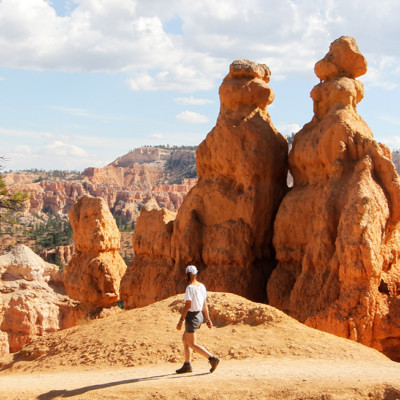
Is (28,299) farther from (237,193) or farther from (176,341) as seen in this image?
(176,341)

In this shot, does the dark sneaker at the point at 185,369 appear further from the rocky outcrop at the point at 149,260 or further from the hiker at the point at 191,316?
the rocky outcrop at the point at 149,260

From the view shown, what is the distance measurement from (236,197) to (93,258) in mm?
7077

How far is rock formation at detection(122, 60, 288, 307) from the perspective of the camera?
655 inches

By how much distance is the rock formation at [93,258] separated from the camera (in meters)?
22.0

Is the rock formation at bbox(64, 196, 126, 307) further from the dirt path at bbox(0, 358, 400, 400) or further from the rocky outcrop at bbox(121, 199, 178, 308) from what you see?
the dirt path at bbox(0, 358, 400, 400)

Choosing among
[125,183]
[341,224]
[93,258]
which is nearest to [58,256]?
[93,258]

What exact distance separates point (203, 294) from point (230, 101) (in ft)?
31.2

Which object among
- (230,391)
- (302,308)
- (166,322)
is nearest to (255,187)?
(302,308)

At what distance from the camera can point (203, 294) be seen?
925cm

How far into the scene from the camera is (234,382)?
8297 mm

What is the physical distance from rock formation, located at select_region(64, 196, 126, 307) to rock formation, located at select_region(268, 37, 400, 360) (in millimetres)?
8029

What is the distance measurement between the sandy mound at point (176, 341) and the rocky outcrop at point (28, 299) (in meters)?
15.4

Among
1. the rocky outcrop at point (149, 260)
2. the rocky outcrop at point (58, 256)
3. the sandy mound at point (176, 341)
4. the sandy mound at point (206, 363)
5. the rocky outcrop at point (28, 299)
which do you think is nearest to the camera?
the sandy mound at point (206, 363)

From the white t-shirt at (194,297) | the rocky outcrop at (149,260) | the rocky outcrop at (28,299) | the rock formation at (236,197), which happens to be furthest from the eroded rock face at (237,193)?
the rocky outcrop at (28,299)
